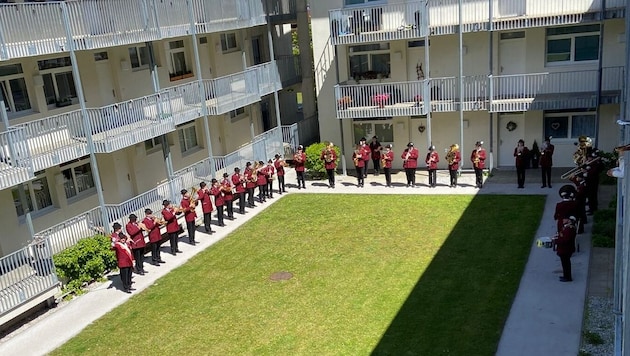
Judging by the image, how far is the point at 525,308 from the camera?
39.2ft

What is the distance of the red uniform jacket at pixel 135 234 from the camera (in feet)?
49.9

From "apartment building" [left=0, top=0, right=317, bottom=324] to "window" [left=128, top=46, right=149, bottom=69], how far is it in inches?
1.6

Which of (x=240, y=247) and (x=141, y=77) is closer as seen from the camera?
(x=240, y=247)

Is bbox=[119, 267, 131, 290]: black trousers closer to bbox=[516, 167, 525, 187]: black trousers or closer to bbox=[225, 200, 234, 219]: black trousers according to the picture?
bbox=[225, 200, 234, 219]: black trousers

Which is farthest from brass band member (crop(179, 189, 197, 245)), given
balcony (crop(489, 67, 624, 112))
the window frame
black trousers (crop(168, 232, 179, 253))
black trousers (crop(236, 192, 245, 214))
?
the window frame

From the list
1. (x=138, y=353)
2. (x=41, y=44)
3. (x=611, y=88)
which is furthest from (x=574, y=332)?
(x=41, y=44)

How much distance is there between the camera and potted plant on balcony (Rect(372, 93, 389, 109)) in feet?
71.5

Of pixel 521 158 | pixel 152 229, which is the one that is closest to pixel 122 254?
pixel 152 229

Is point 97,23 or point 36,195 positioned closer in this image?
point 36,195

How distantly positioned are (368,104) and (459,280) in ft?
33.3

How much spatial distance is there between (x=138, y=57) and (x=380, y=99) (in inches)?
343

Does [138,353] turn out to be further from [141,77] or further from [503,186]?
[503,186]

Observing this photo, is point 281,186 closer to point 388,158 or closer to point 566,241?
point 388,158

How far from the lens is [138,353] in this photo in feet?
38.9
